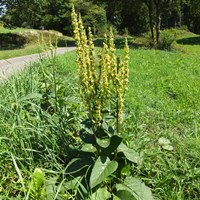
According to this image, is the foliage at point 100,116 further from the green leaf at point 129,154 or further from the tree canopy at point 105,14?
the tree canopy at point 105,14

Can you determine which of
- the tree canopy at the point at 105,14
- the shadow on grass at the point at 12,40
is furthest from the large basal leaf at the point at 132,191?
the shadow on grass at the point at 12,40

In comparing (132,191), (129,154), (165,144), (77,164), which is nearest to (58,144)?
(77,164)

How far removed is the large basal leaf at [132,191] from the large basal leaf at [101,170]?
0.77 feet

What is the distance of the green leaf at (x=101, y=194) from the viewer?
2603 mm

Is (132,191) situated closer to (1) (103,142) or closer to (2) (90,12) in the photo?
(1) (103,142)

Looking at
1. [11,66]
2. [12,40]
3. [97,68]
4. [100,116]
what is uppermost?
[97,68]

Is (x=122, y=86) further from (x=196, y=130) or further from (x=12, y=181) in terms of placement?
(x=196, y=130)

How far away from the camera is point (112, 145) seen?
2652 mm

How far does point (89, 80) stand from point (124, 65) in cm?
30

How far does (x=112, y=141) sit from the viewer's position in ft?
8.73

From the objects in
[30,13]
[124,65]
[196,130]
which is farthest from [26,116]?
[30,13]

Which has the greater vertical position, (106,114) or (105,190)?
(106,114)

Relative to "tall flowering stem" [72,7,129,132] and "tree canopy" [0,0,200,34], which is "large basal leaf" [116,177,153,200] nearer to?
"tall flowering stem" [72,7,129,132]

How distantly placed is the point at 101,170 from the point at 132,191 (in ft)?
1.06
